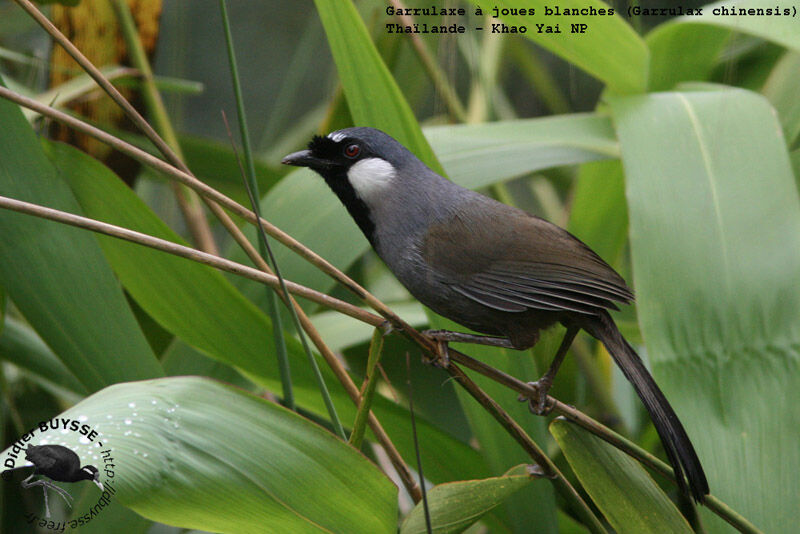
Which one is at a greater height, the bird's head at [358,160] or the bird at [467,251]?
the bird's head at [358,160]

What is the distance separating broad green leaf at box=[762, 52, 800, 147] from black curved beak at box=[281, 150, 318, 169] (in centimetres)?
101

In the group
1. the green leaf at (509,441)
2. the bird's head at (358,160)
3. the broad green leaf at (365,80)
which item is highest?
the broad green leaf at (365,80)

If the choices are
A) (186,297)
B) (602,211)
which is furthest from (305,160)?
(602,211)

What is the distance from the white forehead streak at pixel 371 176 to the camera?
4.25ft

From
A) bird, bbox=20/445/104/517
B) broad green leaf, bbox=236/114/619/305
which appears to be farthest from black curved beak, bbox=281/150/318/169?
bird, bbox=20/445/104/517

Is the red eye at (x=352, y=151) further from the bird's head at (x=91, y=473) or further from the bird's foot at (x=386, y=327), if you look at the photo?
the bird's head at (x=91, y=473)

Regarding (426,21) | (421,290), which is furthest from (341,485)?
(426,21)

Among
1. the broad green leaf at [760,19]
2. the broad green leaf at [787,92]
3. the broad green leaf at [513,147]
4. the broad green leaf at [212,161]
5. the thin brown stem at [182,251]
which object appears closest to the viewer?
the thin brown stem at [182,251]

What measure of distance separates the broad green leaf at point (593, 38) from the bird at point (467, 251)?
36 centimetres

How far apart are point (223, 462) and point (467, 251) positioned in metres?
0.60

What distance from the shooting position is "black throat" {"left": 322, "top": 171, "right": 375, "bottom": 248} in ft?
4.31

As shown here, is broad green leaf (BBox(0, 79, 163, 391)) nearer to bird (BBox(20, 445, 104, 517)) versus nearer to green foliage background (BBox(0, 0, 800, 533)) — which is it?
green foliage background (BBox(0, 0, 800, 533))

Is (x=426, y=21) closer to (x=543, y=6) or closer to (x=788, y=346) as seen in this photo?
(x=543, y=6)

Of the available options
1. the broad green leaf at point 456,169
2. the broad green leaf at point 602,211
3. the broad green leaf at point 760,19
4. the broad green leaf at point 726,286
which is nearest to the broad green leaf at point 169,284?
the broad green leaf at point 456,169
